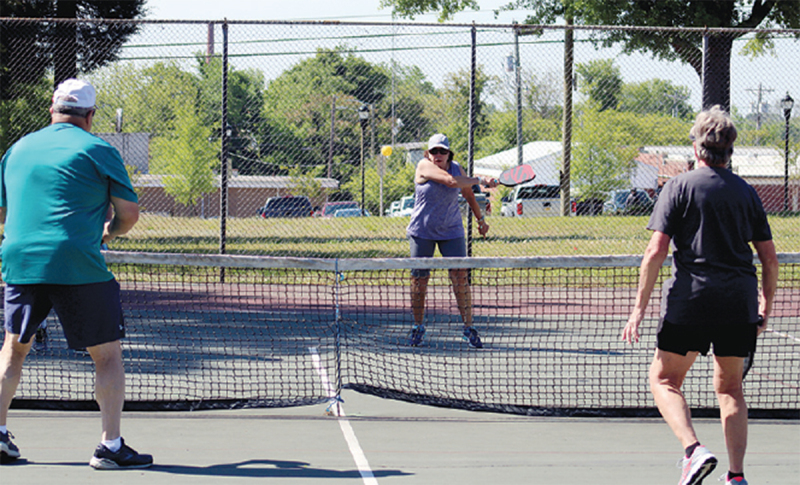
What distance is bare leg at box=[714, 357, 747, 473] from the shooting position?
13.2 ft

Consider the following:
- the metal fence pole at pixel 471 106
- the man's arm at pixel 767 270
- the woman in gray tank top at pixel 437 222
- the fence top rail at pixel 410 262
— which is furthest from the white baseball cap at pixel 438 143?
the man's arm at pixel 767 270

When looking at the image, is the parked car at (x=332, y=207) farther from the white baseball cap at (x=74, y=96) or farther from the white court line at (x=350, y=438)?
the white baseball cap at (x=74, y=96)

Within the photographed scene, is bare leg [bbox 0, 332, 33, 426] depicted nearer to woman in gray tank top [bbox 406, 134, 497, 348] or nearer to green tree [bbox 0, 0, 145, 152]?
woman in gray tank top [bbox 406, 134, 497, 348]

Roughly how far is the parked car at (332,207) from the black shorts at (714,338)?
9.90 metres

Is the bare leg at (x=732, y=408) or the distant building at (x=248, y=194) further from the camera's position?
the distant building at (x=248, y=194)

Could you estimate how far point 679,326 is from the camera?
13.2 ft

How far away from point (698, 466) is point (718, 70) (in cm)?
838

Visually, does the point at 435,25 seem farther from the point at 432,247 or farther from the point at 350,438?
the point at 350,438

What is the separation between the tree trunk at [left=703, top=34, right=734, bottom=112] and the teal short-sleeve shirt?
834 cm

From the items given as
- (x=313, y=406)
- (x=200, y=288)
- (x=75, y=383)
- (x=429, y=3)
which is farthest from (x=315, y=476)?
(x=429, y=3)

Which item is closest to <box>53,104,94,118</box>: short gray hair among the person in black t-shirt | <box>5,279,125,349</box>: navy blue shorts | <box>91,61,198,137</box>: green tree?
<box>5,279,125,349</box>: navy blue shorts

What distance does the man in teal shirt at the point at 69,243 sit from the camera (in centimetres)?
417

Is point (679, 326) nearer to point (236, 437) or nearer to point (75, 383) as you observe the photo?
point (236, 437)

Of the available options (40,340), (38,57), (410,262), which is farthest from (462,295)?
(38,57)
